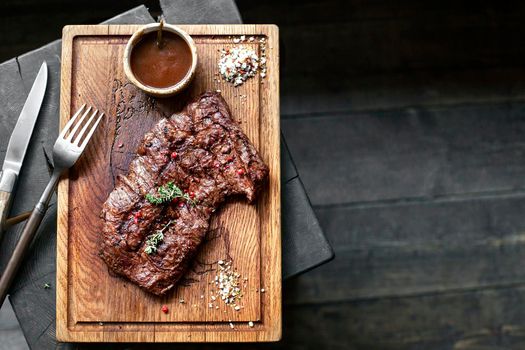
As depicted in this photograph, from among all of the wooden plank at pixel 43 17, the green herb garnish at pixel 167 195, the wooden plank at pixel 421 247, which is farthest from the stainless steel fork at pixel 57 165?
the wooden plank at pixel 421 247

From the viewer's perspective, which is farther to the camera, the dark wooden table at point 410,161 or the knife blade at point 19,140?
the dark wooden table at point 410,161

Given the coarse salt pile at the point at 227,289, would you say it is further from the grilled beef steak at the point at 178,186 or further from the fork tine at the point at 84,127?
the fork tine at the point at 84,127

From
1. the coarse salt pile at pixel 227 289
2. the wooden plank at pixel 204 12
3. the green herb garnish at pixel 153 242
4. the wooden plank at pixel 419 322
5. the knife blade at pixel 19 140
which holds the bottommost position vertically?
the wooden plank at pixel 419 322

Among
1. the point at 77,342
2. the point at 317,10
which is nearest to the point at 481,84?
the point at 317,10

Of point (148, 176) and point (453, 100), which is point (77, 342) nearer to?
point (148, 176)

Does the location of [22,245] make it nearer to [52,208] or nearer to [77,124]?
[52,208]

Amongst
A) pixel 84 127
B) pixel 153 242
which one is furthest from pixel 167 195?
pixel 84 127

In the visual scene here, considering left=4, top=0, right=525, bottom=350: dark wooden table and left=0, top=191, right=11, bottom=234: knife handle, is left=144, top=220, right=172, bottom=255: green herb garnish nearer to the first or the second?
left=0, top=191, right=11, bottom=234: knife handle
